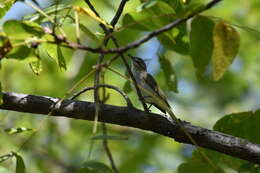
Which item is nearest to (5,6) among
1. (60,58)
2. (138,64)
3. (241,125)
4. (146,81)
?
(60,58)

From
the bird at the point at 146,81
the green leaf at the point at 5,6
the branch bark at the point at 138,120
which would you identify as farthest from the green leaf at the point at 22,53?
the bird at the point at 146,81

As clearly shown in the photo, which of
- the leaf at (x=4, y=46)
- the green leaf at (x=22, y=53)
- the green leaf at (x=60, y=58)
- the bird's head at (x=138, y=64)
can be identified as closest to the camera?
the leaf at (x=4, y=46)

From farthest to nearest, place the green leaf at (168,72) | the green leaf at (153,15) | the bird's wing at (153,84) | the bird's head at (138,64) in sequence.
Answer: the bird's head at (138,64), the bird's wing at (153,84), the green leaf at (168,72), the green leaf at (153,15)

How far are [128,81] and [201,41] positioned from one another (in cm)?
81

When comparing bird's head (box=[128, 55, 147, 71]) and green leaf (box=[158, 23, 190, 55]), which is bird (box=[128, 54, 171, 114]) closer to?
bird's head (box=[128, 55, 147, 71])

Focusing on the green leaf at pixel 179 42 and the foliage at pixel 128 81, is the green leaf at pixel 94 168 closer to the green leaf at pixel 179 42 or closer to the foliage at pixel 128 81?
the foliage at pixel 128 81

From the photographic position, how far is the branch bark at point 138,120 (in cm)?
292

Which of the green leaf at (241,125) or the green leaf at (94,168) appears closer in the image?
the green leaf at (94,168)

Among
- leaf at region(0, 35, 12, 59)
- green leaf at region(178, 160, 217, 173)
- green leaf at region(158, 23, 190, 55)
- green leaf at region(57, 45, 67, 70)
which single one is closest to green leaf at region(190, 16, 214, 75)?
green leaf at region(158, 23, 190, 55)

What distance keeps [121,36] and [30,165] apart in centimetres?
238

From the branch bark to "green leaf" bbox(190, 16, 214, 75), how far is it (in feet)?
1.22

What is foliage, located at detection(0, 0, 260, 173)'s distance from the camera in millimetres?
2408

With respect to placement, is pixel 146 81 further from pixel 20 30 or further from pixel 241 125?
pixel 20 30

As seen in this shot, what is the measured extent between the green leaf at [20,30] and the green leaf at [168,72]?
49.8 inches
